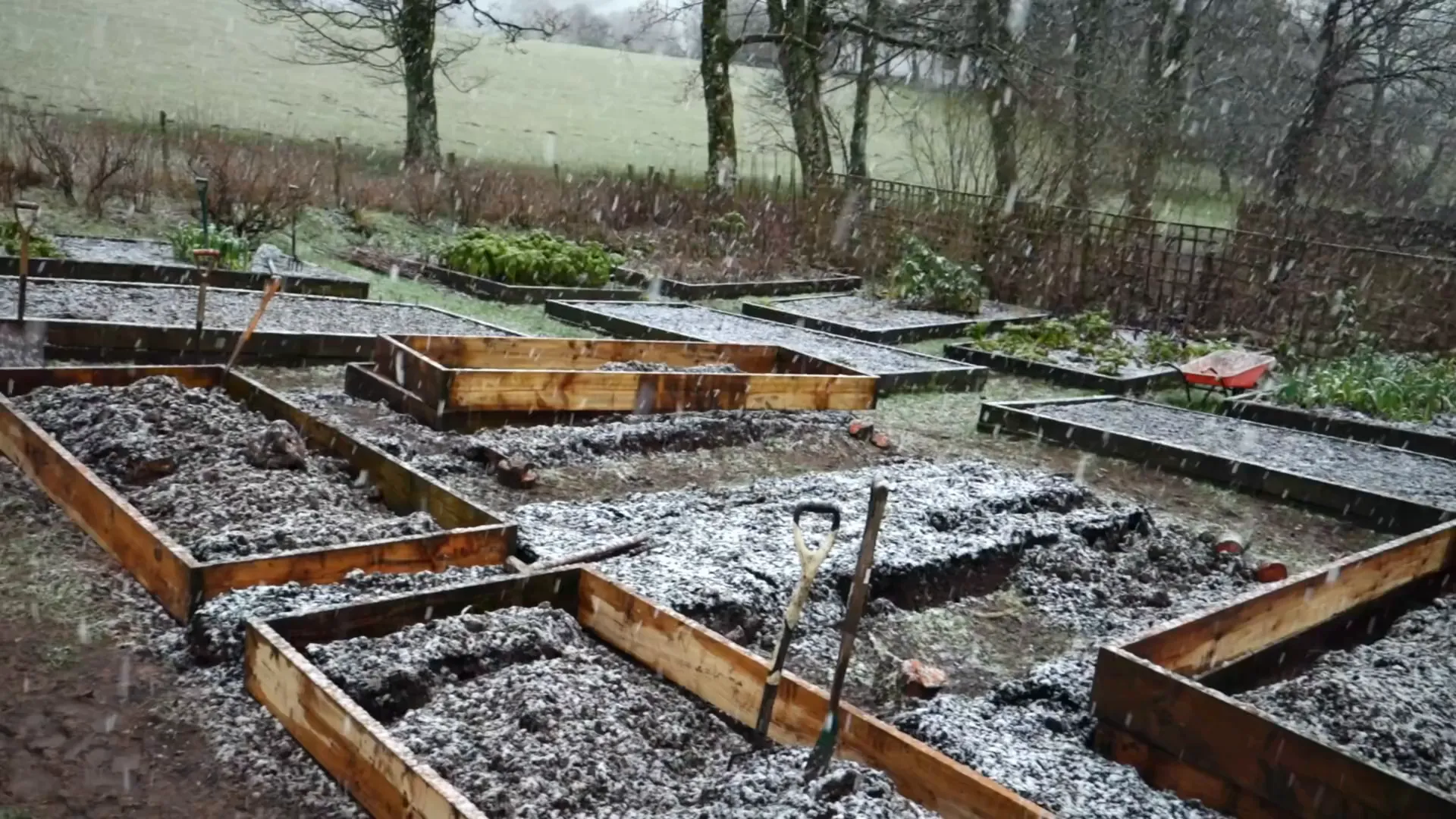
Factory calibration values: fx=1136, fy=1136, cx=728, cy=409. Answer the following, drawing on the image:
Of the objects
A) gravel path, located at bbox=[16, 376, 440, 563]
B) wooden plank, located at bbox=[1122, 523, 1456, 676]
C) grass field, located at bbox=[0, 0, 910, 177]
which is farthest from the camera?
grass field, located at bbox=[0, 0, 910, 177]

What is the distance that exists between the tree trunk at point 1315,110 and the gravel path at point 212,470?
1438cm

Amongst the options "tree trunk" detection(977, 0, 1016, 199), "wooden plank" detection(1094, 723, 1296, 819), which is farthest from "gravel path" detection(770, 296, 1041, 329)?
"wooden plank" detection(1094, 723, 1296, 819)

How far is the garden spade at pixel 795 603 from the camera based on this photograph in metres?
2.41

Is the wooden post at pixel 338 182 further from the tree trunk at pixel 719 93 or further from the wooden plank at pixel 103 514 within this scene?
the wooden plank at pixel 103 514

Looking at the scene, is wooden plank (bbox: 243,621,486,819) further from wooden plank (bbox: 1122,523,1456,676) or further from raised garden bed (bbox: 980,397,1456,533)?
raised garden bed (bbox: 980,397,1456,533)

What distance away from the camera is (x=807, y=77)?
53.5ft

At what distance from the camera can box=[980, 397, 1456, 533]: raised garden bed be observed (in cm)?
580

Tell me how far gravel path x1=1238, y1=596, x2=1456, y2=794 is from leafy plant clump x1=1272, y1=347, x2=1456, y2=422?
14.5 ft

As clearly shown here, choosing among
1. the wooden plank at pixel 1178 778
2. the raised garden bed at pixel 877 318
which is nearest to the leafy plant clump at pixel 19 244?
the raised garden bed at pixel 877 318

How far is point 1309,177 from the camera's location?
658 inches

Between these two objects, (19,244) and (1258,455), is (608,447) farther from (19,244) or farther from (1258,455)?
(19,244)

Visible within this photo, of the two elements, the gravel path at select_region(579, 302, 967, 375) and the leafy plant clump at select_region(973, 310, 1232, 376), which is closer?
the gravel path at select_region(579, 302, 967, 375)

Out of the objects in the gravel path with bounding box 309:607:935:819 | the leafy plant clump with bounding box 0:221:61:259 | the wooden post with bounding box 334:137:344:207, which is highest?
the wooden post with bounding box 334:137:344:207

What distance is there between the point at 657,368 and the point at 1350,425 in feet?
15.1
